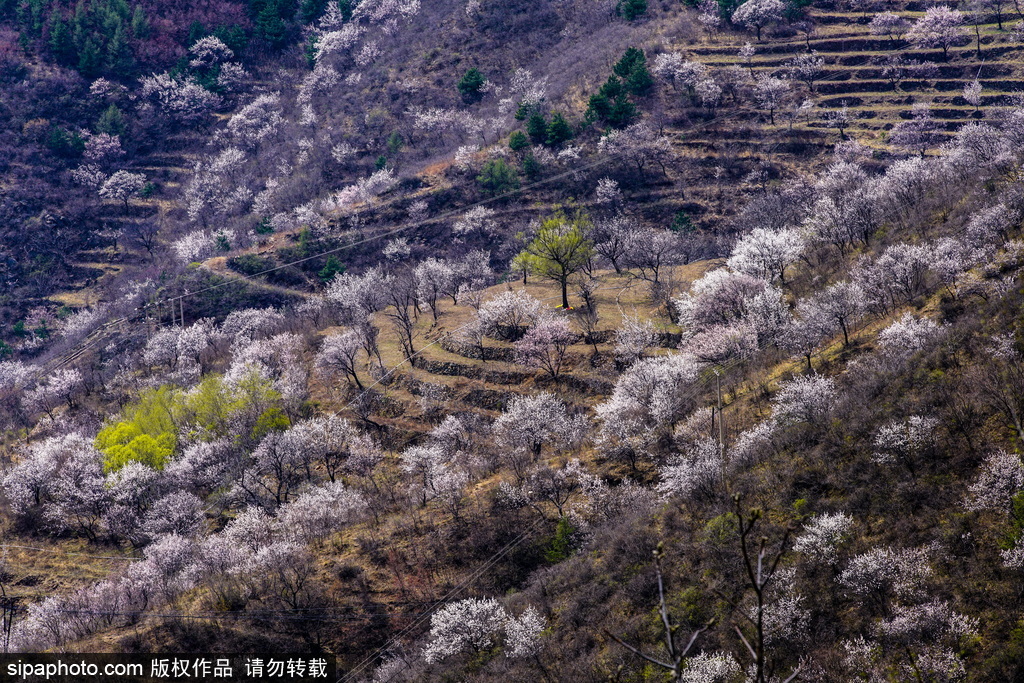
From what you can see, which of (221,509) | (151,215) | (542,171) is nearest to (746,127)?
(542,171)

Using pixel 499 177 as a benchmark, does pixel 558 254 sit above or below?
below

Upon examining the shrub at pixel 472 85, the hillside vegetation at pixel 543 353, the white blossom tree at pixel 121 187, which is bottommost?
the hillside vegetation at pixel 543 353

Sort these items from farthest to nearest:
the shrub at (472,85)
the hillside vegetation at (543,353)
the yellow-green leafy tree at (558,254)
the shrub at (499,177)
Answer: the shrub at (472,85) → the shrub at (499,177) → the yellow-green leafy tree at (558,254) → the hillside vegetation at (543,353)

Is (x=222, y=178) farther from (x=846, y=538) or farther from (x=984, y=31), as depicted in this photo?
(x=846, y=538)

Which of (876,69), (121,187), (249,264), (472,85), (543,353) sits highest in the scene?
(472,85)

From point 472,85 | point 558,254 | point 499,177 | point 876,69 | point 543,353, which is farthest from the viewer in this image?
point 472,85

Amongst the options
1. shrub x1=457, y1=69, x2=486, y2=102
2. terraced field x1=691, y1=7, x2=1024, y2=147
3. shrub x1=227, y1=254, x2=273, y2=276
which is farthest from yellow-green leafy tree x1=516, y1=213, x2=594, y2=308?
shrub x1=457, y1=69, x2=486, y2=102

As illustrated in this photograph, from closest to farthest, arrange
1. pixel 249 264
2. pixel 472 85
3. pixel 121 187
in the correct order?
Result: pixel 249 264
pixel 472 85
pixel 121 187

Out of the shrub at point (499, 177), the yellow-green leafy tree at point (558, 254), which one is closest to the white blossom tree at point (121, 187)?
the shrub at point (499, 177)

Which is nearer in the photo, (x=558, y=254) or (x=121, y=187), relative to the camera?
(x=558, y=254)

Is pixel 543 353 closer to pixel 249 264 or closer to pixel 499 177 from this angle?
pixel 499 177

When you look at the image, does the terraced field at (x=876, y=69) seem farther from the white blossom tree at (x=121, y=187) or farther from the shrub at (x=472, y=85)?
the white blossom tree at (x=121, y=187)

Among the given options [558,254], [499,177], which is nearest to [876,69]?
[499,177]

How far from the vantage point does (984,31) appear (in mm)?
117375
